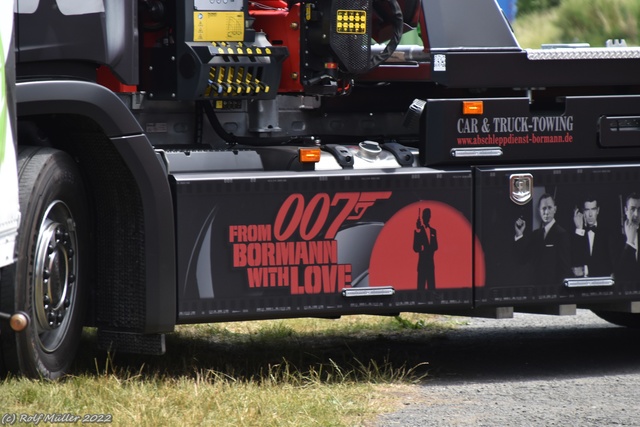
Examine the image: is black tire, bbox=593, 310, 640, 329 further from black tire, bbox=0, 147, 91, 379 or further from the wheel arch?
black tire, bbox=0, 147, 91, 379

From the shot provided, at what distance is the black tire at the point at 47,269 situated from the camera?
548cm

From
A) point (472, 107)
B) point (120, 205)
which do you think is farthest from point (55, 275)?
point (472, 107)

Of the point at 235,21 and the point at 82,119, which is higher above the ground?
the point at 235,21

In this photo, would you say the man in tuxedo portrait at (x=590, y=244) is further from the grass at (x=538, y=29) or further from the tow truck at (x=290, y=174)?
the grass at (x=538, y=29)

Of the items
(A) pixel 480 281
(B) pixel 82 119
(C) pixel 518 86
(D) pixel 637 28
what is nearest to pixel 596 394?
(A) pixel 480 281

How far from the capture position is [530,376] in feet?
22.1

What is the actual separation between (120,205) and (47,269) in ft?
1.76

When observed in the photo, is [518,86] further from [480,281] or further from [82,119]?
[82,119]

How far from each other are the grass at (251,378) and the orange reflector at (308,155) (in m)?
1.03

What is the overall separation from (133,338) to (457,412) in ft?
5.19

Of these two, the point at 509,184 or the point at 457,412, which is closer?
the point at 457,412

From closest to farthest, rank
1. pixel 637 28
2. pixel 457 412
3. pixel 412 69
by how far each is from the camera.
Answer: pixel 457 412 → pixel 412 69 → pixel 637 28

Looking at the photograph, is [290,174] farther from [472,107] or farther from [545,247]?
[545,247]

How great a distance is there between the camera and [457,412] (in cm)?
570
